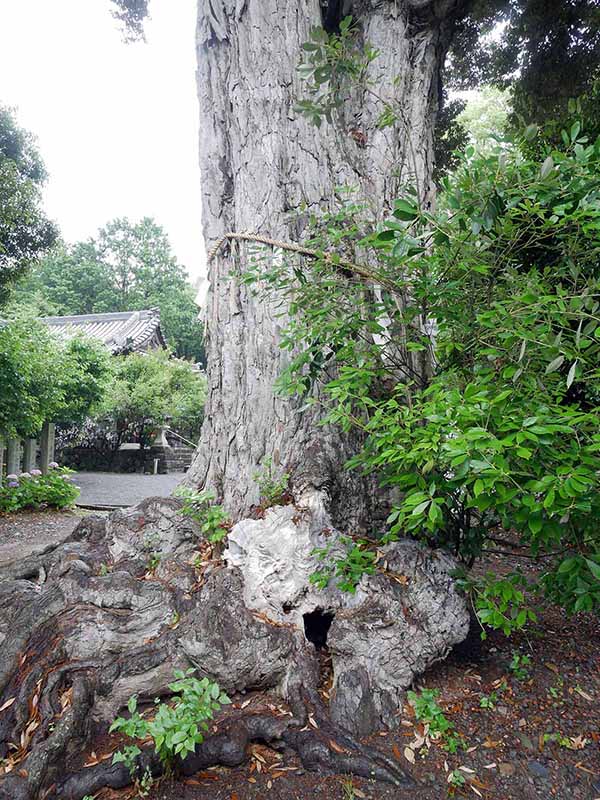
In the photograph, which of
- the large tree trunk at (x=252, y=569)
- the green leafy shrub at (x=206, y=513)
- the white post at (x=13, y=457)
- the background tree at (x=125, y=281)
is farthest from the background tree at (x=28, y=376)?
the background tree at (x=125, y=281)

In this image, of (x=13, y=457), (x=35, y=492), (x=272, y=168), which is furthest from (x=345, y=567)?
(x=13, y=457)

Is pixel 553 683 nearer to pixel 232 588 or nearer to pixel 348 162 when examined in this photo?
pixel 232 588

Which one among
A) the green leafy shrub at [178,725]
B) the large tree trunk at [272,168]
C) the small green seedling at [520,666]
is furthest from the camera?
the large tree trunk at [272,168]

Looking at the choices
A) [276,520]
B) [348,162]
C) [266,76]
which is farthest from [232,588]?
[266,76]

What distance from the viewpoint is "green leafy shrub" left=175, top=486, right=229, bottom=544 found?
2.82 m

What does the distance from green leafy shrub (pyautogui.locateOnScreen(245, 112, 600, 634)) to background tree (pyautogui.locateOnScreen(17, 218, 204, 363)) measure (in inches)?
1214

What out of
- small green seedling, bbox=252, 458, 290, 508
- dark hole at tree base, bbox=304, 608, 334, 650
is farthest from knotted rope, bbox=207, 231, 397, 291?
dark hole at tree base, bbox=304, 608, 334, 650

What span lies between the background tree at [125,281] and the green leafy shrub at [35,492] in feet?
79.5

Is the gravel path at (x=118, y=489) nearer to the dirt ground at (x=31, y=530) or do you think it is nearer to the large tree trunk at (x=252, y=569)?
the dirt ground at (x=31, y=530)

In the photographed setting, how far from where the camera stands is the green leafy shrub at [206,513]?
2.82 meters

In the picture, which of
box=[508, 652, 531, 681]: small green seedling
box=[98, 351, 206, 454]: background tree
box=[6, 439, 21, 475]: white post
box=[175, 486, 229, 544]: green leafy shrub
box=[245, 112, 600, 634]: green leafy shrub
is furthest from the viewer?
box=[98, 351, 206, 454]: background tree

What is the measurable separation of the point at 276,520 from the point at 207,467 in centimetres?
74

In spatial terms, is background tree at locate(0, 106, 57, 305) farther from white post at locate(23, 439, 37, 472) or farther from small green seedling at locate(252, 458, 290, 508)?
small green seedling at locate(252, 458, 290, 508)

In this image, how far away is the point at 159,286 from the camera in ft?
118
